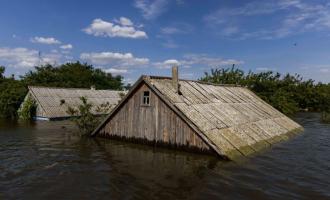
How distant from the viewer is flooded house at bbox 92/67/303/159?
16.7 meters

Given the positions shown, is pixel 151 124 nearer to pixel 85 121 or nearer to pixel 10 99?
pixel 85 121

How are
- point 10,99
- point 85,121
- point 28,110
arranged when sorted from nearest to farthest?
point 85,121
point 28,110
point 10,99

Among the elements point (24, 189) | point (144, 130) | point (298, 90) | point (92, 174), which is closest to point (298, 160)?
point (144, 130)

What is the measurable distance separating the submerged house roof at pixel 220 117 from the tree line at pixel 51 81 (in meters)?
22.9

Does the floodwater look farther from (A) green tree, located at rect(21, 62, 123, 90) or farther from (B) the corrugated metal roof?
(A) green tree, located at rect(21, 62, 123, 90)

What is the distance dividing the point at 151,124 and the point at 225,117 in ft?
15.9

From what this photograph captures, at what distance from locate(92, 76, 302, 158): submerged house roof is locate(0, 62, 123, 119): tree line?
75.1ft

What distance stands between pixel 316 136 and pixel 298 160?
1010 centimetres

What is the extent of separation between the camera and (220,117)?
19375 mm

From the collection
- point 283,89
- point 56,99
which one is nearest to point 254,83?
point 283,89

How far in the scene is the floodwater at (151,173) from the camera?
11773mm

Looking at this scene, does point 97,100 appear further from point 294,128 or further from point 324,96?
point 324,96

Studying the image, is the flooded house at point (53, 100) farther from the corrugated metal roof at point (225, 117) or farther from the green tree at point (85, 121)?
the corrugated metal roof at point (225, 117)

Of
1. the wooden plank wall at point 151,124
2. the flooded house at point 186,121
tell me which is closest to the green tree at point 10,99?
the flooded house at point 186,121
